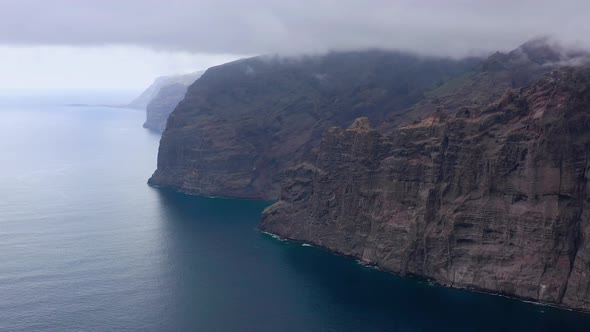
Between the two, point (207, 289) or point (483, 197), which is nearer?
point (207, 289)

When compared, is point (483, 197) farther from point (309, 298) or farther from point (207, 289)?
point (207, 289)

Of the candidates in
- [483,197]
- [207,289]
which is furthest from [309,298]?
[483,197]

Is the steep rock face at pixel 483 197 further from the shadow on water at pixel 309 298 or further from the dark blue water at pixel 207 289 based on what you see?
the dark blue water at pixel 207 289

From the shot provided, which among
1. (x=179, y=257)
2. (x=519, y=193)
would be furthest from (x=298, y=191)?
(x=519, y=193)

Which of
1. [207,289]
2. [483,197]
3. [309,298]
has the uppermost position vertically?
[483,197]

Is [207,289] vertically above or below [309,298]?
above

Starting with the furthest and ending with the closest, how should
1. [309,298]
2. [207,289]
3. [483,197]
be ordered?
1. [483,197]
2. [207,289]
3. [309,298]

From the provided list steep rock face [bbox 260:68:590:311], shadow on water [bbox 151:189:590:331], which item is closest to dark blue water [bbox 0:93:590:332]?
shadow on water [bbox 151:189:590:331]

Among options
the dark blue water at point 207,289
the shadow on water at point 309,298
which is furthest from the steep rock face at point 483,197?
the dark blue water at point 207,289
